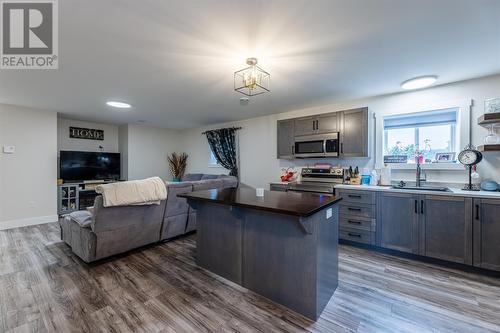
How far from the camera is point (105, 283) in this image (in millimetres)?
2279

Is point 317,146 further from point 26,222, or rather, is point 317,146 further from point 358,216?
point 26,222

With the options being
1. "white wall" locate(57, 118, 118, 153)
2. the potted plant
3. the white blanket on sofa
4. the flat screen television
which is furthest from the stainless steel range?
"white wall" locate(57, 118, 118, 153)

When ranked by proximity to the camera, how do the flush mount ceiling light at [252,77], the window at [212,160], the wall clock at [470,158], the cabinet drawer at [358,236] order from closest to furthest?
the flush mount ceiling light at [252,77]
the wall clock at [470,158]
the cabinet drawer at [358,236]
the window at [212,160]

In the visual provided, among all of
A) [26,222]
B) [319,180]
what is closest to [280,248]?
[319,180]

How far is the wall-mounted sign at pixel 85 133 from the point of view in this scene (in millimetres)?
5512

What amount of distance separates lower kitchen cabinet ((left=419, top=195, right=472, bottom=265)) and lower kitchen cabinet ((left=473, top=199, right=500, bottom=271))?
0.06m

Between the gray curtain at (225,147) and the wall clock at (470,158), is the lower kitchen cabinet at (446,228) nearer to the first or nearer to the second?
the wall clock at (470,158)

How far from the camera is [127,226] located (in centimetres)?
289

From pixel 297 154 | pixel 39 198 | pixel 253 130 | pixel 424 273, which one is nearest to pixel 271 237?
pixel 424 273

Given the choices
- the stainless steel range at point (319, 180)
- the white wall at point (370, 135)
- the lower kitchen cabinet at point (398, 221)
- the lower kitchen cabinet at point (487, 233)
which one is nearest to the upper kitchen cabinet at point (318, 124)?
the white wall at point (370, 135)

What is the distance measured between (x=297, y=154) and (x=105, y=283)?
11.4ft

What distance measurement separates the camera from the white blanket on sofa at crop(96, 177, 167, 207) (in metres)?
2.59

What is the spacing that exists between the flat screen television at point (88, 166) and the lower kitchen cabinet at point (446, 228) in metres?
6.65

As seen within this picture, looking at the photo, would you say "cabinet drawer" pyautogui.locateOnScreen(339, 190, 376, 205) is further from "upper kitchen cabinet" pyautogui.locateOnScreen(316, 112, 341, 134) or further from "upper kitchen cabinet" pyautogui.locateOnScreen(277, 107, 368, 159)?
"upper kitchen cabinet" pyautogui.locateOnScreen(316, 112, 341, 134)
